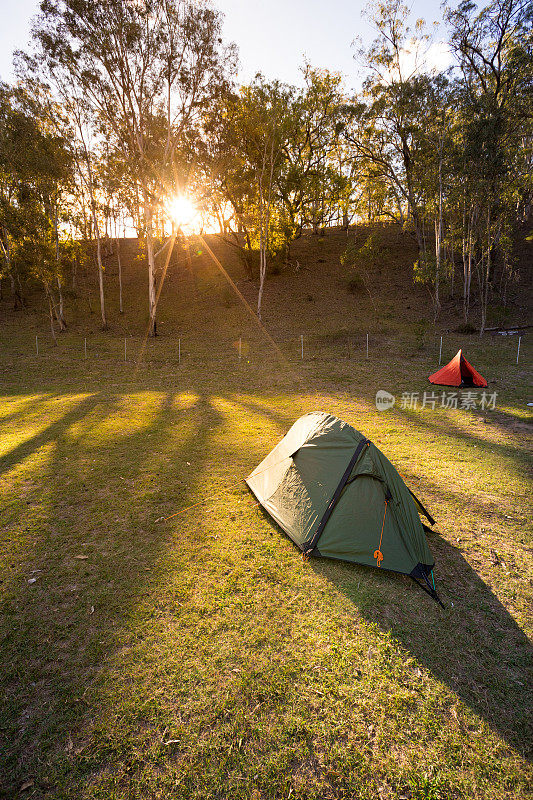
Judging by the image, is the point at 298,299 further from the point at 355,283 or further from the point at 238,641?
the point at 238,641

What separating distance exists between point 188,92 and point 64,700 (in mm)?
31952

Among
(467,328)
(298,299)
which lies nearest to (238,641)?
(467,328)

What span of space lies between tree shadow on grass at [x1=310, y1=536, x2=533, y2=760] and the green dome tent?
0.29 m

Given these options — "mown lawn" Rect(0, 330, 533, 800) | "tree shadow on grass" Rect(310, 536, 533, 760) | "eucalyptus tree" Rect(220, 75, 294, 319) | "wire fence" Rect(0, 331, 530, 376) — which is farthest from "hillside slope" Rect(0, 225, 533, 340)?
"tree shadow on grass" Rect(310, 536, 533, 760)

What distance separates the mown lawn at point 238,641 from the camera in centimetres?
334

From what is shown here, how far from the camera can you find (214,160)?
1062 inches

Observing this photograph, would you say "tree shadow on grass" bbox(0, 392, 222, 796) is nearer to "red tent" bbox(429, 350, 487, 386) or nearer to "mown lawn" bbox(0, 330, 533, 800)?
"mown lawn" bbox(0, 330, 533, 800)

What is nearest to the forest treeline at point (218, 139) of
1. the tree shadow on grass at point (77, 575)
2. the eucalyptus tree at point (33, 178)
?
the eucalyptus tree at point (33, 178)

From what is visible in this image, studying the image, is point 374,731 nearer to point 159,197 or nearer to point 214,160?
point 159,197

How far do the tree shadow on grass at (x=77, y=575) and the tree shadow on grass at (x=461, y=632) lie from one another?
3.11 m

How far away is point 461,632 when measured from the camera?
477cm

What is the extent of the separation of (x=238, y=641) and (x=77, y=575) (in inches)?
111

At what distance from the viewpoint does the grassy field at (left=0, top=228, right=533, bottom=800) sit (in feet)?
11.0

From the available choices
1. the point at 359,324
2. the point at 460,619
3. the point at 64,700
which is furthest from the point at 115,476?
the point at 359,324
